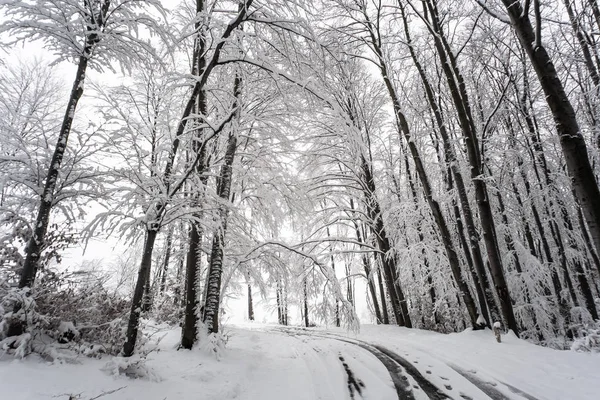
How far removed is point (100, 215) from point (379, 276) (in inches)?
490

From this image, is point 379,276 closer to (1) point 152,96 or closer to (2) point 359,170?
(2) point 359,170

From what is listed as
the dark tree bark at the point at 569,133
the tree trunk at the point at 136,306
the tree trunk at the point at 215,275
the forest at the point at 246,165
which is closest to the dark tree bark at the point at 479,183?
the forest at the point at 246,165

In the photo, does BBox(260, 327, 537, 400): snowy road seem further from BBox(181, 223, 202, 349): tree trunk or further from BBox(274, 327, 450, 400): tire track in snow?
BBox(181, 223, 202, 349): tree trunk

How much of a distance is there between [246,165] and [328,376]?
550 cm

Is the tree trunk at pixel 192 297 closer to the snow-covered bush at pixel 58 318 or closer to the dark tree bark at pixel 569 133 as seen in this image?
the snow-covered bush at pixel 58 318

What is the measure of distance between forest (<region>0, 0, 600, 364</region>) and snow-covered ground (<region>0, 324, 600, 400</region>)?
0.50 metres

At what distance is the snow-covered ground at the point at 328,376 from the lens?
3.27m

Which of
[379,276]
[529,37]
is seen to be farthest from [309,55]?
[379,276]

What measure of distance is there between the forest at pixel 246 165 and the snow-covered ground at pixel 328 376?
50 cm

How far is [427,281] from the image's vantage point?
13.3m

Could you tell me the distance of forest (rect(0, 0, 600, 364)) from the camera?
13.1ft

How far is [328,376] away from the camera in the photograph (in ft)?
14.6

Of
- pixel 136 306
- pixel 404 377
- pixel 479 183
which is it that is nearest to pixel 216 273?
pixel 136 306

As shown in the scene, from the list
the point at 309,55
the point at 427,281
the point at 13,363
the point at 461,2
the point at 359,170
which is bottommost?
the point at 13,363
